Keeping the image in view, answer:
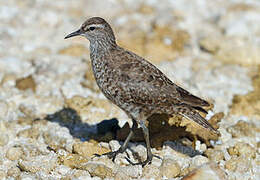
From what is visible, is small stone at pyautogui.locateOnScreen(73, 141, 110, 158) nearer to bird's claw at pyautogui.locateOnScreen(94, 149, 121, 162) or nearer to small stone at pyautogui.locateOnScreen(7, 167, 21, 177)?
bird's claw at pyautogui.locateOnScreen(94, 149, 121, 162)

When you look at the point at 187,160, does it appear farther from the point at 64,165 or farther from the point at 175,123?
the point at 64,165

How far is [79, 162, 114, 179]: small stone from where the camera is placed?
5801 millimetres

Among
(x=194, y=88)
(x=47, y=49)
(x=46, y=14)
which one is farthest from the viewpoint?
(x=46, y=14)

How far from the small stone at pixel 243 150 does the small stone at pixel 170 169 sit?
0.94 m

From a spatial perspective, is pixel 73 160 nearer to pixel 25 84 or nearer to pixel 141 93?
pixel 141 93

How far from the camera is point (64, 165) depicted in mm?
6078

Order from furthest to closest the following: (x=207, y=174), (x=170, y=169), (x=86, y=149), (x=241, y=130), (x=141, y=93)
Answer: (x=241, y=130) → (x=86, y=149) → (x=141, y=93) → (x=170, y=169) → (x=207, y=174)

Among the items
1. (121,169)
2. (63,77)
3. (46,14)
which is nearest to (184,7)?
(46,14)

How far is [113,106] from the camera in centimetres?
780

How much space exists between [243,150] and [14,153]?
3.00 metres

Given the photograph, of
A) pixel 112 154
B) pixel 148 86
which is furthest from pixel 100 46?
pixel 112 154

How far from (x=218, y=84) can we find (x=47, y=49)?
344 centimetres

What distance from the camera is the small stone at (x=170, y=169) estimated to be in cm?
592

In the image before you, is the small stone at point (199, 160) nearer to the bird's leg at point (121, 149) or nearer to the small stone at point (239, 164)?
the small stone at point (239, 164)
